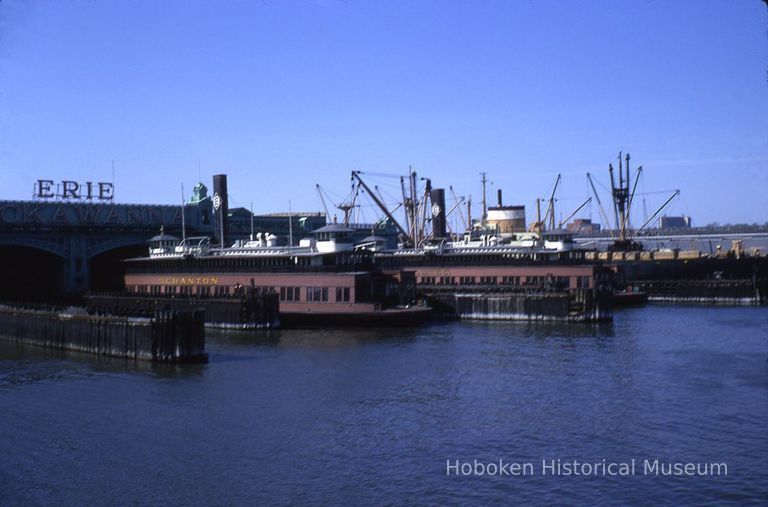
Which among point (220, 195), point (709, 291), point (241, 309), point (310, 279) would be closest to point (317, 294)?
point (310, 279)

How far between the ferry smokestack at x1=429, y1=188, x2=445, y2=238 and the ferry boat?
39746mm

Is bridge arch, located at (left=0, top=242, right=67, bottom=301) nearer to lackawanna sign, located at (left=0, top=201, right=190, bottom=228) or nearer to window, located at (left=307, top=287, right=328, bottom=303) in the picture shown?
lackawanna sign, located at (left=0, top=201, right=190, bottom=228)

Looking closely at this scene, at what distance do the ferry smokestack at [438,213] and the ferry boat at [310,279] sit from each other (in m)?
39.7

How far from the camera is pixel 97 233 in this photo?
267ft

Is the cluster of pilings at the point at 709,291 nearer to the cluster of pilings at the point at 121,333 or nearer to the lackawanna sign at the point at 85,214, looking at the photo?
the lackawanna sign at the point at 85,214

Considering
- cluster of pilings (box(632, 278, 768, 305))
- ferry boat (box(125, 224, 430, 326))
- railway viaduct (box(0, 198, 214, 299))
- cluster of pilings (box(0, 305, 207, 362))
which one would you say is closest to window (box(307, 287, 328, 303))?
ferry boat (box(125, 224, 430, 326))

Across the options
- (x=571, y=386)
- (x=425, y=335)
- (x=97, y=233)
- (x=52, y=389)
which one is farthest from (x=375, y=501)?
(x=97, y=233)

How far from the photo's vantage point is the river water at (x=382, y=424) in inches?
1001

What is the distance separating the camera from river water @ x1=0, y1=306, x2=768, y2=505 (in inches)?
1001

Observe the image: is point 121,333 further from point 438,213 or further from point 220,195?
point 438,213

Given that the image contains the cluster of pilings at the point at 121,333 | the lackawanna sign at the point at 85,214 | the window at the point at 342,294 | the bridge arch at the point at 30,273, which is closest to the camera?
the cluster of pilings at the point at 121,333

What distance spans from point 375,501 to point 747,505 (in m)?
11.0

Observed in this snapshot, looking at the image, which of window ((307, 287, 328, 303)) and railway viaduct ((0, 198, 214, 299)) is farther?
railway viaduct ((0, 198, 214, 299))

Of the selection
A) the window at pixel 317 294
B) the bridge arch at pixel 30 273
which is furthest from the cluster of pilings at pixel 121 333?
the bridge arch at pixel 30 273
